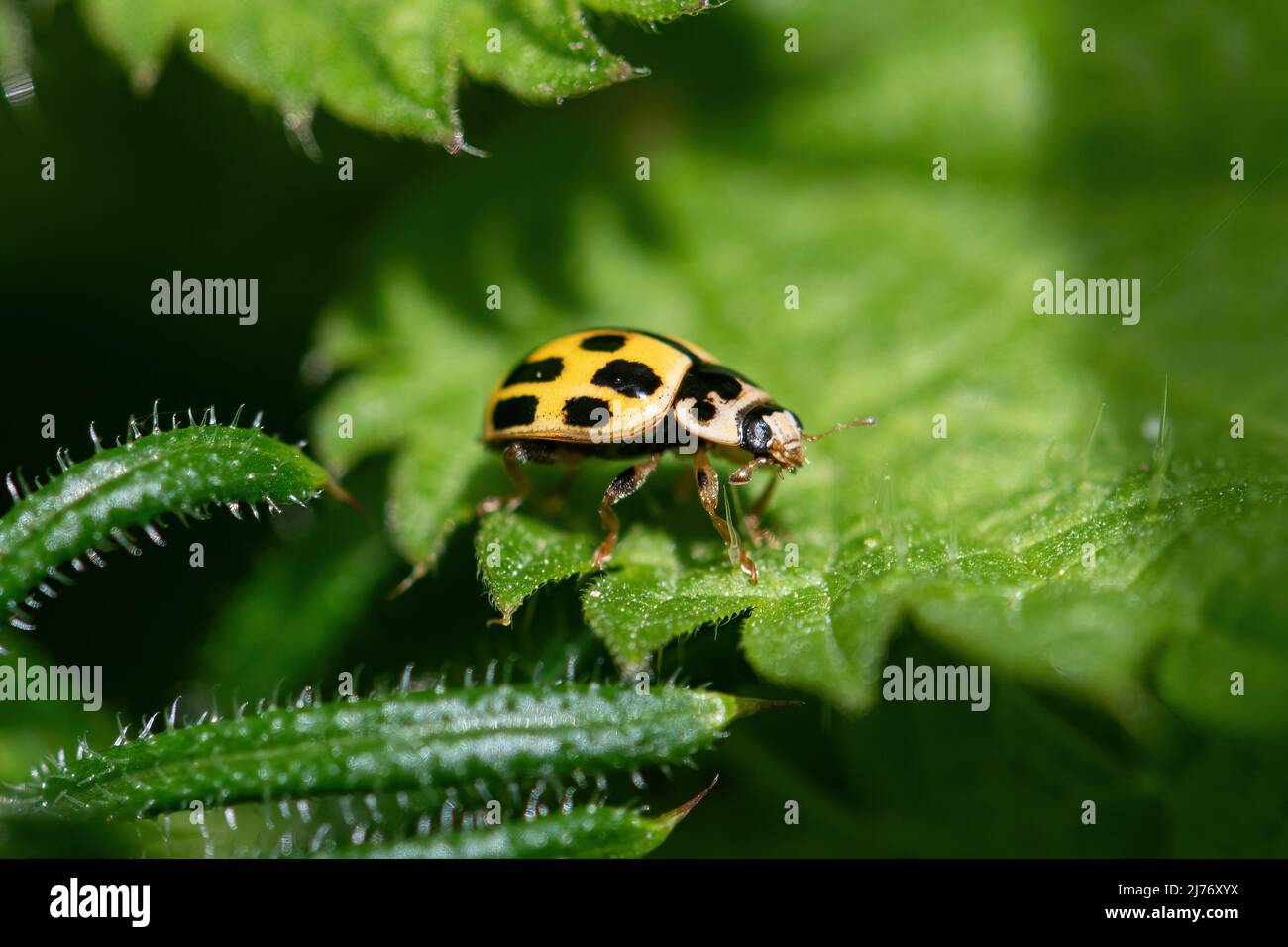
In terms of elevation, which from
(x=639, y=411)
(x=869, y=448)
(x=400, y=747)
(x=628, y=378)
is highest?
(x=628, y=378)

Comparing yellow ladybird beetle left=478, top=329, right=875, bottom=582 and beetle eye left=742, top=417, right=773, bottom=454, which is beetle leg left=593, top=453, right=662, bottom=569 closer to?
yellow ladybird beetle left=478, top=329, right=875, bottom=582

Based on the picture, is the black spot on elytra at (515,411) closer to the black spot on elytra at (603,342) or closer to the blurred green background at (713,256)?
the black spot on elytra at (603,342)

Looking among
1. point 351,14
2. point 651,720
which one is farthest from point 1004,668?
point 351,14

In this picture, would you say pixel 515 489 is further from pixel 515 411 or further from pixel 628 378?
pixel 628 378

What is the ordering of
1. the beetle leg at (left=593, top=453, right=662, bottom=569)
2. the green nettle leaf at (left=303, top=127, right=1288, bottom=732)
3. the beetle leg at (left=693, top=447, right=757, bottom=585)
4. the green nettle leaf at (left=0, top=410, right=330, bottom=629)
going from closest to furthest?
the green nettle leaf at (left=0, top=410, right=330, bottom=629) < the green nettle leaf at (left=303, top=127, right=1288, bottom=732) < the beetle leg at (left=693, top=447, right=757, bottom=585) < the beetle leg at (left=593, top=453, right=662, bottom=569)

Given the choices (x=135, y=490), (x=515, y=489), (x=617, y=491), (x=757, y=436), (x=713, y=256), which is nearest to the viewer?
(x=135, y=490)

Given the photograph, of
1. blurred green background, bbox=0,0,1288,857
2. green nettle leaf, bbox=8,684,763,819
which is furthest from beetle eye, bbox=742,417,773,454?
green nettle leaf, bbox=8,684,763,819

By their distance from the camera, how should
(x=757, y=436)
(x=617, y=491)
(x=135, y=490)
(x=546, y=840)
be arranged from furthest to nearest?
(x=617, y=491)
(x=757, y=436)
(x=135, y=490)
(x=546, y=840)

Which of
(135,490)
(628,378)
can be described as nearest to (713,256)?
(628,378)

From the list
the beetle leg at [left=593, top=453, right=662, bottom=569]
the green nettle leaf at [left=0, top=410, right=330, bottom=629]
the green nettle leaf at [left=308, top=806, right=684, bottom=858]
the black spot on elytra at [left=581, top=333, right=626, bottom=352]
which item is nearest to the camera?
the green nettle leaf at [left=308, top=806, right=684, bottom=858]
